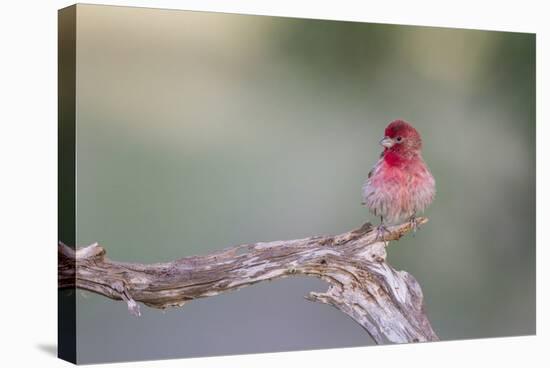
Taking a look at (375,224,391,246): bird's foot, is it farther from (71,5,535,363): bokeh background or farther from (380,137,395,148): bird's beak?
(380,137,395,148): bird's beak

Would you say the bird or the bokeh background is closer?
the bokeh background

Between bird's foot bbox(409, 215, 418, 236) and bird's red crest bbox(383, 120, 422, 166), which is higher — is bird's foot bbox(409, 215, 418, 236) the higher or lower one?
the lower one

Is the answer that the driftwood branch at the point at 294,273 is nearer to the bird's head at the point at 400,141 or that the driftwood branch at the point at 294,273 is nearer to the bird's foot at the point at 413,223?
the bird's foot at the point at 413,223

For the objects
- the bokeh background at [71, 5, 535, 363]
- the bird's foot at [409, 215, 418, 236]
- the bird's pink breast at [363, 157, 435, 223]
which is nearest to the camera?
the bokeh background at [71, 5, 535, 363]

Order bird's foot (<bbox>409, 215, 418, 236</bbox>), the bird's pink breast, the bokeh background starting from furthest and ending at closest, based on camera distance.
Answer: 1. bird's foot (<bbox>409, 215, 418, 236</bbox>)
2. the bird's pink breast
3. the bokeh background

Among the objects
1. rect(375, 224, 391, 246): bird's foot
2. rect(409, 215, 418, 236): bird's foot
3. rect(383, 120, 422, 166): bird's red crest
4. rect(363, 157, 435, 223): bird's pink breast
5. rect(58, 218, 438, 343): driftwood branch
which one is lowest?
rect(58, 218, 438, 343): driftwood branch

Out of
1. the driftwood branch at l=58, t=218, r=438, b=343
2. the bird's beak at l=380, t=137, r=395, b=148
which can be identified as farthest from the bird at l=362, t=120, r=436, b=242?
the driftwood branch at l=58, t=218, r=438, b=343

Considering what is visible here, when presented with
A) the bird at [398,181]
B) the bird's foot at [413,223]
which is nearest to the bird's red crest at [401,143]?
the bird at [398,181]
